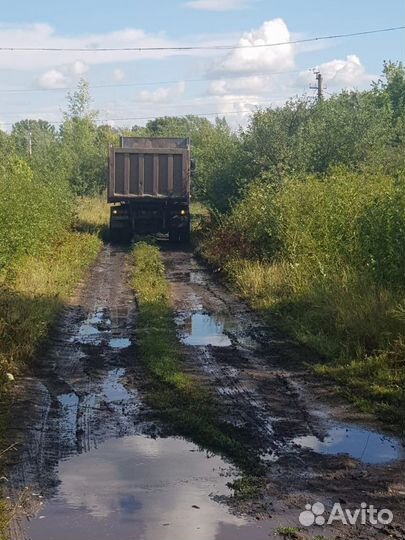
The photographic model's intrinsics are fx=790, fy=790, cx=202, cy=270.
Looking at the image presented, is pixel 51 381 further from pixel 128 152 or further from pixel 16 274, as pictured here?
pixel 128 152

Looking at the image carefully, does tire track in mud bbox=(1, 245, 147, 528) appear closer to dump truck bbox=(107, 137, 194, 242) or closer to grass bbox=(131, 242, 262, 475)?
grass bbox=(131, 242, 262, 475)

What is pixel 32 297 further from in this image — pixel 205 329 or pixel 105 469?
pixel 105 469

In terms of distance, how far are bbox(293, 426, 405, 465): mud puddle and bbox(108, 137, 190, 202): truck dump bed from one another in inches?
751

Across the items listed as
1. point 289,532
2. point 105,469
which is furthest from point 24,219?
point 289,532

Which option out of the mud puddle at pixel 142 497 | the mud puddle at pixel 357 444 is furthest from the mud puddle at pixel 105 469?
the mud puddle at pixel 357 444

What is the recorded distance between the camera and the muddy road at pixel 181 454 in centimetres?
498

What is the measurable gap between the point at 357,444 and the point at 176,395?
2148 mm

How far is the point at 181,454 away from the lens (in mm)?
6297

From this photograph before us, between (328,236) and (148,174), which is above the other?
(148,174)

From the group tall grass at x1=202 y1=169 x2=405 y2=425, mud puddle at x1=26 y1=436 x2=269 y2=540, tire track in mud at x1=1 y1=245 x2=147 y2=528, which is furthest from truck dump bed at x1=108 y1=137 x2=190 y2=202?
mud puddle at x1=26 y1=436 x2=269 y2=540

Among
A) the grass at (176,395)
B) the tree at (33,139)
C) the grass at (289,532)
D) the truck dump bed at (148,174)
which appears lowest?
the grass at (176,395)

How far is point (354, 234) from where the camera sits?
525 inches

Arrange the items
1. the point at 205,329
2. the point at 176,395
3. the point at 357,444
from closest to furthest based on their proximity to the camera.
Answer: the point at 357,444 < the point at 176,395 < the point at 205,329

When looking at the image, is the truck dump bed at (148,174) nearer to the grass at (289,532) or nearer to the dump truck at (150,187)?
the dump truck at (150,187)
